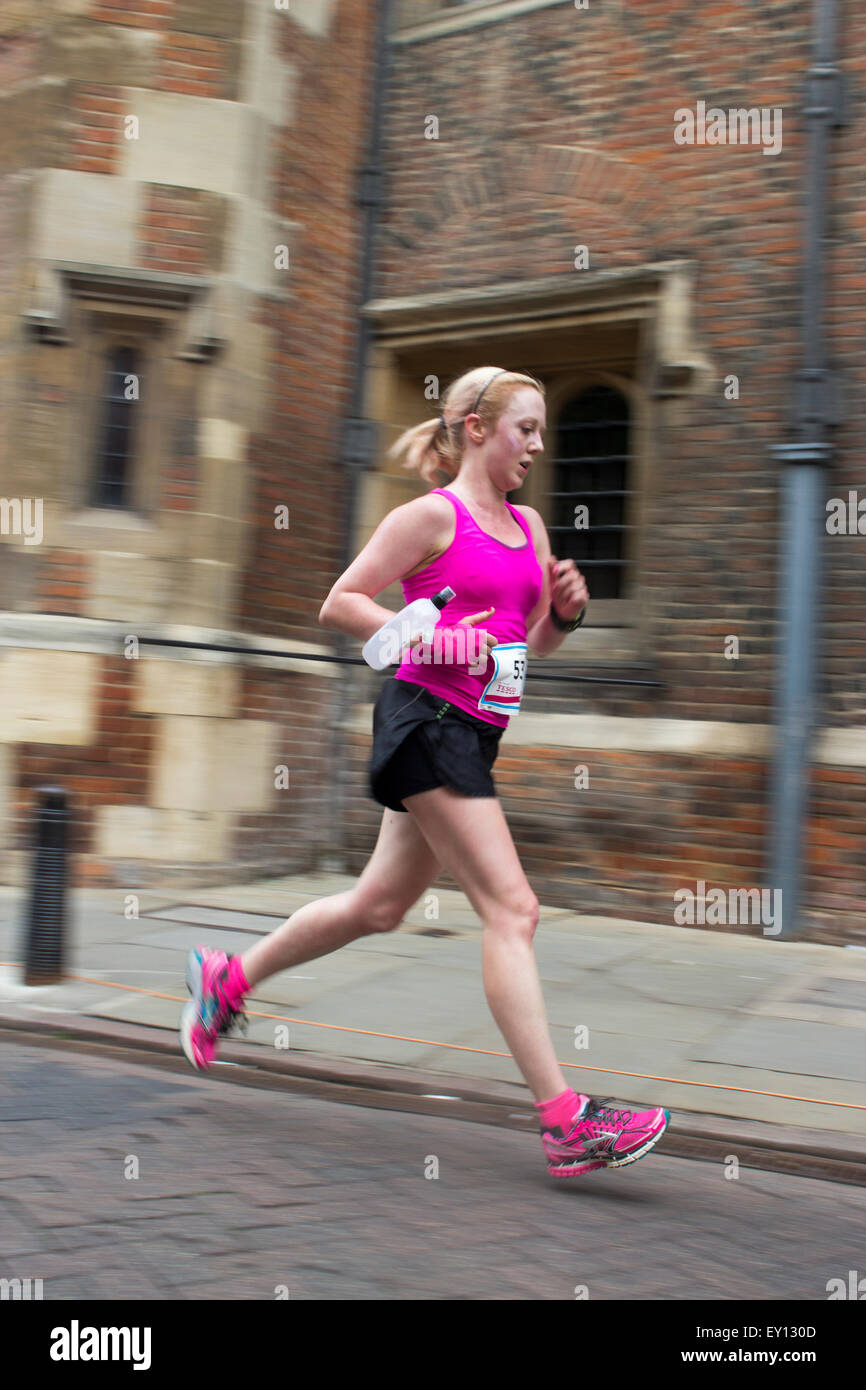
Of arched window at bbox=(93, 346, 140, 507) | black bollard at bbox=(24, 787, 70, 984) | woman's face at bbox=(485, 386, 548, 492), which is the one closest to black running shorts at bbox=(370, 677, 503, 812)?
woman's face at bbox=(485, 386, 548, 492)

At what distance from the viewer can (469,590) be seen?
3.28 metres

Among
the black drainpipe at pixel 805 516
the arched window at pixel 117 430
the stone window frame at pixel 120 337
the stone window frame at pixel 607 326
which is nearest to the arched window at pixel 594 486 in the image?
the stone window frame at pixel 607 326

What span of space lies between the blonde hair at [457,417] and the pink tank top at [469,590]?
222mm

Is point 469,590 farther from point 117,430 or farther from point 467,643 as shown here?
point 117,430

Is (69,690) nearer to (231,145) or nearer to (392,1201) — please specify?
(231,145)

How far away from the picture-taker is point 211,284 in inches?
284

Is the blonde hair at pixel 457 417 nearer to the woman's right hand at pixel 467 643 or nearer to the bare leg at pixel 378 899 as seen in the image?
the woman's right hand at pixel 467 643

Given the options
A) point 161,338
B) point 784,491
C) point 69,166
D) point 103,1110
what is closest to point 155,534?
point 161,338

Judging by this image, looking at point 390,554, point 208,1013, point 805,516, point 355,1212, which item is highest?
point 805,516

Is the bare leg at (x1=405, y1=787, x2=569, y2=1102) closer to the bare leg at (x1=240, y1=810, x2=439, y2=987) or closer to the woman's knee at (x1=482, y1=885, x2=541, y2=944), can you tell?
the woman's knee at (x1=482, y1=885, x2=541, y2=944)

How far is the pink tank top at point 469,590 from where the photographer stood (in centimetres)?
328

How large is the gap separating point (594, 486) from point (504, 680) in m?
4.76

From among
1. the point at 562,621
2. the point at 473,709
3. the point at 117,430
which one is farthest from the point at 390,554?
→ the point at 117,430

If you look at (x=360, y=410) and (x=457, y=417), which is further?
(x=360, y=410)
